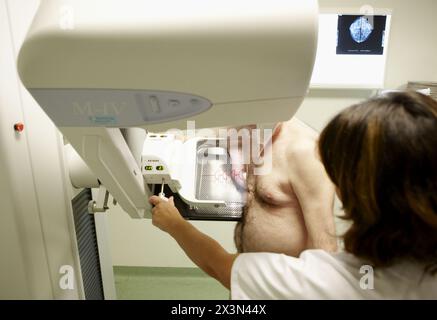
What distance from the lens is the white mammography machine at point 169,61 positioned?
0.49 metres

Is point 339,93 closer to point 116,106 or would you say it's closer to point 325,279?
point 325,279

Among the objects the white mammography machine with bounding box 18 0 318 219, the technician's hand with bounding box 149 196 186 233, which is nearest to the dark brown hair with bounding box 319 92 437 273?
the white mammography machine with bounding box 18 0 318 219

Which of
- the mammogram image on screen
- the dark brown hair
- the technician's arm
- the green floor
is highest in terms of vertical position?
the mammogram image on screen

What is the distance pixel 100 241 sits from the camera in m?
1.46

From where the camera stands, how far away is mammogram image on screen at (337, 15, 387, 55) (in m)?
2.29

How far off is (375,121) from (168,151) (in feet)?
2.04

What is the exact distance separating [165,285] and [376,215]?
8.00 ft

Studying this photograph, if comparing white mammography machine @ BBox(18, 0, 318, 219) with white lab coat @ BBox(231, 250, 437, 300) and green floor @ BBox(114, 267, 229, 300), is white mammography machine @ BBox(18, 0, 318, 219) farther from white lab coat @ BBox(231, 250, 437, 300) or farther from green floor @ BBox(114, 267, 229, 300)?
green floor @ BBox(114, 267, 229, 300)

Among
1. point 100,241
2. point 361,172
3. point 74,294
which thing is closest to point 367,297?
point 361,172

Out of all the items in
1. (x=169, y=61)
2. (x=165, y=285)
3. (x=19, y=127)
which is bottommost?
(x=165, y=285)

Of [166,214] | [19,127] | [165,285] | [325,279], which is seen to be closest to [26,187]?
[19,127]

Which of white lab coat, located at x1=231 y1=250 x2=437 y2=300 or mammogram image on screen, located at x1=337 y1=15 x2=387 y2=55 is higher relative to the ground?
mammogram image on screen, located at x1=337 y1=15 x2=387 y2=55

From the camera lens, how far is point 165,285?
9.19 feet
